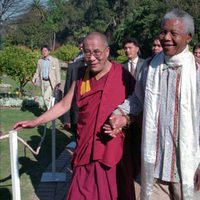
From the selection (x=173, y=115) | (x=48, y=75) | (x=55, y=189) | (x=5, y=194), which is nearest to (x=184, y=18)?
(x=173, y=115)

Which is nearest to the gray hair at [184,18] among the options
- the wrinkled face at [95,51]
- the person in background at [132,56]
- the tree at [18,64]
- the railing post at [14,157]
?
the wrinkled face at [95,51]

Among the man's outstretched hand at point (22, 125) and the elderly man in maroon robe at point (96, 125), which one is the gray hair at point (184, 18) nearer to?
the elderly man in maroon robe at point (96, 125)

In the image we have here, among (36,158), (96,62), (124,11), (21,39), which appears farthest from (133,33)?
(96,62)

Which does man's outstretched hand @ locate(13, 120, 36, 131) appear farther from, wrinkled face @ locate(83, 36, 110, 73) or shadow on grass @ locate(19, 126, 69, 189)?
shadow on grass @ locate(19, 126, 69, 189)

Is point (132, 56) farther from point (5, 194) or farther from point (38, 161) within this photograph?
point (5, 194)

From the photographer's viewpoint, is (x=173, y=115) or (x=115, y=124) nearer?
(x=173, y=115)

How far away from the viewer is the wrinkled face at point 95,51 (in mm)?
3654

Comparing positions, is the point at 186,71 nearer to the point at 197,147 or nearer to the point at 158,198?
the point at 197,147

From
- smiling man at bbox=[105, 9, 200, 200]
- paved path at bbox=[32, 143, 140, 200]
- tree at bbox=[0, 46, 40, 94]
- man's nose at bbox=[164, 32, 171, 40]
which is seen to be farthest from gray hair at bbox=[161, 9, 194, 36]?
tree at bbox=[0, 46, 40, 94]

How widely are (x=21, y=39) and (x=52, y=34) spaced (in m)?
11.6

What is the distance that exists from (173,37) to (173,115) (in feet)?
1.72

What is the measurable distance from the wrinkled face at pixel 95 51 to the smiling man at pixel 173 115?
559mm

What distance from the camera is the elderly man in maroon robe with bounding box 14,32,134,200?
145 inches

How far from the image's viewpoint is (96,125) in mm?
3680
